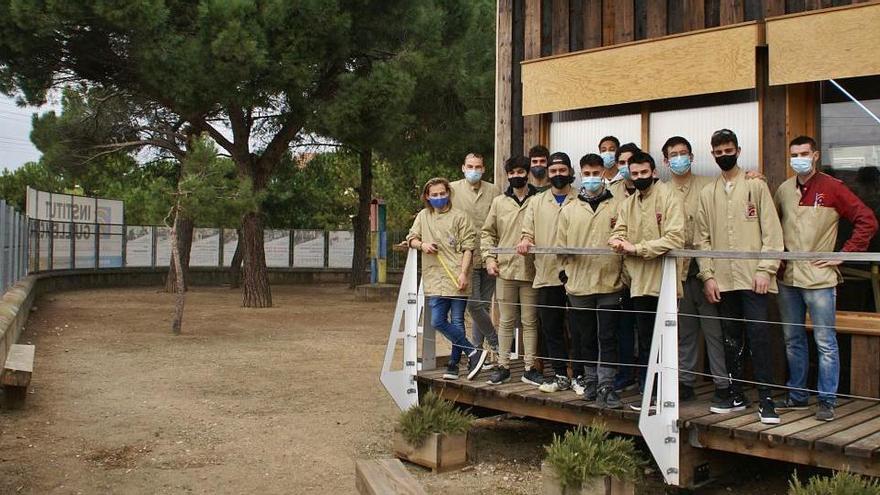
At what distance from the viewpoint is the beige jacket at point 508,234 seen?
606cm

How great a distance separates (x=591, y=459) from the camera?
466 cm

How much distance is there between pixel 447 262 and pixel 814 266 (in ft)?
8.34

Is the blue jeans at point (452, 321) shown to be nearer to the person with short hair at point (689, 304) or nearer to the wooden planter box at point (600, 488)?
the person with short hair at point (689, 304)

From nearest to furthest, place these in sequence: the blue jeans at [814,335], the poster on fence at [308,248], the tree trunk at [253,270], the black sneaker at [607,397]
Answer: the blue jeans at [814,335] < the black sneaker at [607,397] < the tree trunk at [253,270] < the poster on fence at [308,248]

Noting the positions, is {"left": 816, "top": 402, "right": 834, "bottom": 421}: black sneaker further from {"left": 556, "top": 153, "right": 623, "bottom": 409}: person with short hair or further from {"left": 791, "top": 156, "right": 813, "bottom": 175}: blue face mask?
{"left": 791, "top": 156, "right": 813, "bottom": 175}: blue face mask

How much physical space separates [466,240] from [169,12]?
10154 millimetres

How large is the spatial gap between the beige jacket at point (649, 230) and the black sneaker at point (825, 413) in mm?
1028

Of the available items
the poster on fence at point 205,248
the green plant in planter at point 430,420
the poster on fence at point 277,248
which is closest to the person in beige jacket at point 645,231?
the green plant in planter at point 430,420

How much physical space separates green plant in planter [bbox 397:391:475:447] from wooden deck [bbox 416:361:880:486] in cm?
26

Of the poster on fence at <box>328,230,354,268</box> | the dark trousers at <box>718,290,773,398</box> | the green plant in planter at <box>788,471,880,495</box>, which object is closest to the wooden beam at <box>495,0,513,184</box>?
the dark trousers at <box>718,290,773,398</box>

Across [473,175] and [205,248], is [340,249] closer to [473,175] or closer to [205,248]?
[205,248]

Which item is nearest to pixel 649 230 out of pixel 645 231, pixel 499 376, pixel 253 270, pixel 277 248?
pixel 645 231

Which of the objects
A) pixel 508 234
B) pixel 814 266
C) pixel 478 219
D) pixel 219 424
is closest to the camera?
pixel 814 266

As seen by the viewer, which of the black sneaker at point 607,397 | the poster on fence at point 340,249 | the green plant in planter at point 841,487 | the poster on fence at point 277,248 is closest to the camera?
the green plant in planter at point 841,487
